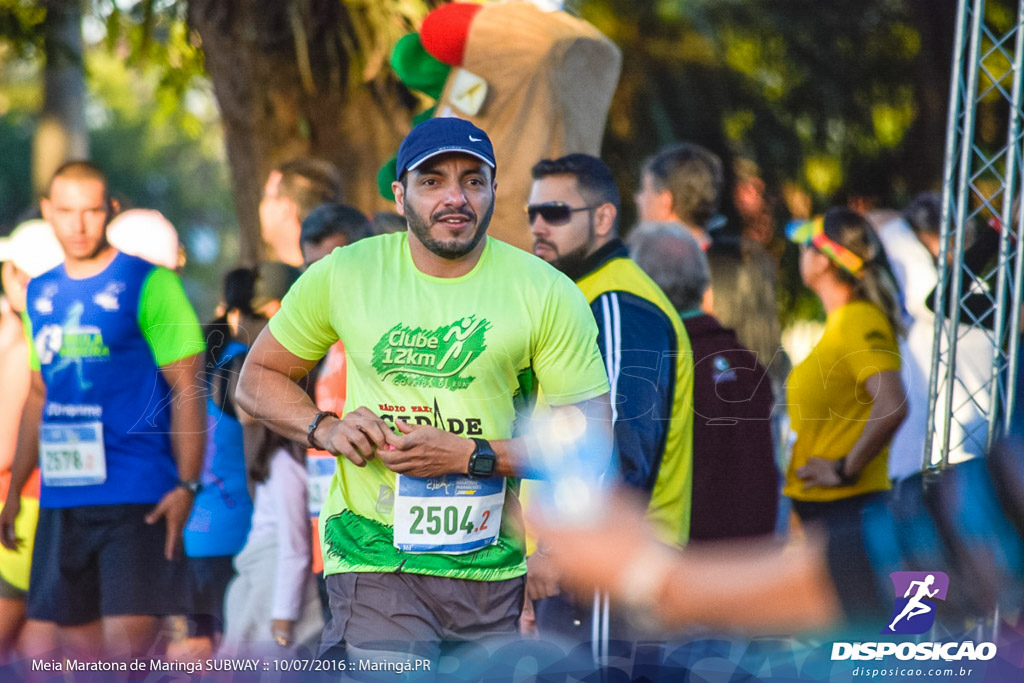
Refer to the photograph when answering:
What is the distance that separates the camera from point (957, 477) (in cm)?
386

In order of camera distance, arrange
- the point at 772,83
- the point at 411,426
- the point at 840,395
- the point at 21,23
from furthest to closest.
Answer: the point at 772,83
the point at 21,23
the point at 840,395
the point at 411,426

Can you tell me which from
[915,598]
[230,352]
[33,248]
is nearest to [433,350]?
[230,352]

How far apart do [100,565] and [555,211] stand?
6.13 ft

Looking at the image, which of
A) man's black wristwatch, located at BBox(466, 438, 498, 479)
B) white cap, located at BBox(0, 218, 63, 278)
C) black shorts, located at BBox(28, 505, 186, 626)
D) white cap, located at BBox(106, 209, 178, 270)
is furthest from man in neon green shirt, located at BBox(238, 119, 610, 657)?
white cap, located at BBox(0, 218, 63, 278)

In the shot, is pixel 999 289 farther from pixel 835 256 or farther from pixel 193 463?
pixel 193 463

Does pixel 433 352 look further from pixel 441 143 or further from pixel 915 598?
pixel 915 598

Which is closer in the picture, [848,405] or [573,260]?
[573,260]

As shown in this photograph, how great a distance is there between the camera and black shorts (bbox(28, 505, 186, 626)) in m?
4.22

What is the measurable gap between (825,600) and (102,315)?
7.90 feet

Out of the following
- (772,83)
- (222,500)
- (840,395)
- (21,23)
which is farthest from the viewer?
(772,83)

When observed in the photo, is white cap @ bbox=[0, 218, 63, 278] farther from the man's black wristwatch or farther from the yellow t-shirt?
the yellow t-shirt

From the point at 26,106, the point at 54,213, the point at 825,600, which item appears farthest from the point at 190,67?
the point at 26,106

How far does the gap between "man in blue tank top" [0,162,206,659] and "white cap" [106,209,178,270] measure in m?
0.33

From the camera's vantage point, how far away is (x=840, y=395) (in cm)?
432
